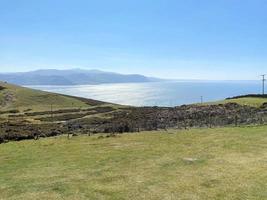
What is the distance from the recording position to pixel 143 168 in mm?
31359

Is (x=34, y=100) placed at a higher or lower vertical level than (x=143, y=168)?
lower

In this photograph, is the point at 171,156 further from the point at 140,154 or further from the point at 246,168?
the point at 246,168

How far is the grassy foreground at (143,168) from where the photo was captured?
24.7m

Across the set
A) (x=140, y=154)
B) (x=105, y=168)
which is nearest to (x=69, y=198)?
(x=105, y=168)

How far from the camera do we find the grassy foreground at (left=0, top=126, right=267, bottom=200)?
24670 mm

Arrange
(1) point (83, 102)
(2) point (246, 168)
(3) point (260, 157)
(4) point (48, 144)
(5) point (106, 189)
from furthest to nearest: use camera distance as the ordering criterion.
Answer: (1) point (83, 102), (4) point (48, 144), (3) point (260, 157), (2) point (246, 168), (5) point (106, 189)

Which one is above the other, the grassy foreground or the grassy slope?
the grassy foreground

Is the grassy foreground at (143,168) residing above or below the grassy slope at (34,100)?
above

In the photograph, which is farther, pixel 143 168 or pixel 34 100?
pixel 34 100

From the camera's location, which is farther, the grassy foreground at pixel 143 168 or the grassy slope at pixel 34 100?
the grassy slope at pixel 34 100

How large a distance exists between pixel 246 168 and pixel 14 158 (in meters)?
22.5

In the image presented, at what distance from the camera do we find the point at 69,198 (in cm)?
2355

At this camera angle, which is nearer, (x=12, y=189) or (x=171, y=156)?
(x=12, y=189)

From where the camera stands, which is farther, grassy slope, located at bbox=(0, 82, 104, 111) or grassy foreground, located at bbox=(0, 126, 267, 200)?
grassy slope, located at bbox=(0, 82, 104, 111)
